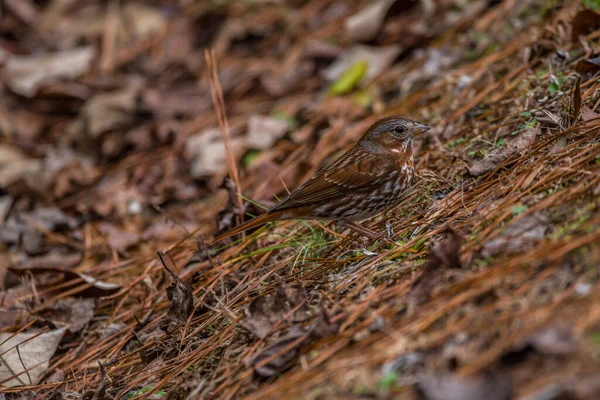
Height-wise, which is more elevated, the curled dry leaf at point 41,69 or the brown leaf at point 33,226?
the curled dry leaf at point 41,69

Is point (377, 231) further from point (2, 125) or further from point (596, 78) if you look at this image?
point (2, 125)

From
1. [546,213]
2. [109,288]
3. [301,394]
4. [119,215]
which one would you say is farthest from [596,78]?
[119,215]

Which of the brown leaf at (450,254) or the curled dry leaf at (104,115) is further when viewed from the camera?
the curled dry leaf at (104,115)

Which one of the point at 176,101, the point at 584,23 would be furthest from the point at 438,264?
the point at 176,101

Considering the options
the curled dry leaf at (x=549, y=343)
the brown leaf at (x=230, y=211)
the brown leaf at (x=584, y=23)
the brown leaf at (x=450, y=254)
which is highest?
the brown leaf at (x=584, y=23)

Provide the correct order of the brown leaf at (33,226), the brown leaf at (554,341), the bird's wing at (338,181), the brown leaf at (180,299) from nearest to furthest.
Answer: the brown leaf at (554,341)
the brown leaf at (180,299)
the bird's wing at (338,181)
the brown leaf at (33,226)

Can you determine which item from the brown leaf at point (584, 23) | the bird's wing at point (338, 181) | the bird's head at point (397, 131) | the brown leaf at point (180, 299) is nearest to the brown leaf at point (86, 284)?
the brown leaf at point (180, 299)

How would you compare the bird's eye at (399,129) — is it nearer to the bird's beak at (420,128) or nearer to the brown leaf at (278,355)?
the bird's beak at (420,128)

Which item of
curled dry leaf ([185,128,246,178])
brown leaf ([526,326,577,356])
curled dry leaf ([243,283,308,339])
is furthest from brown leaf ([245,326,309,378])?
curled dry leaf ([185,128,246,178])
